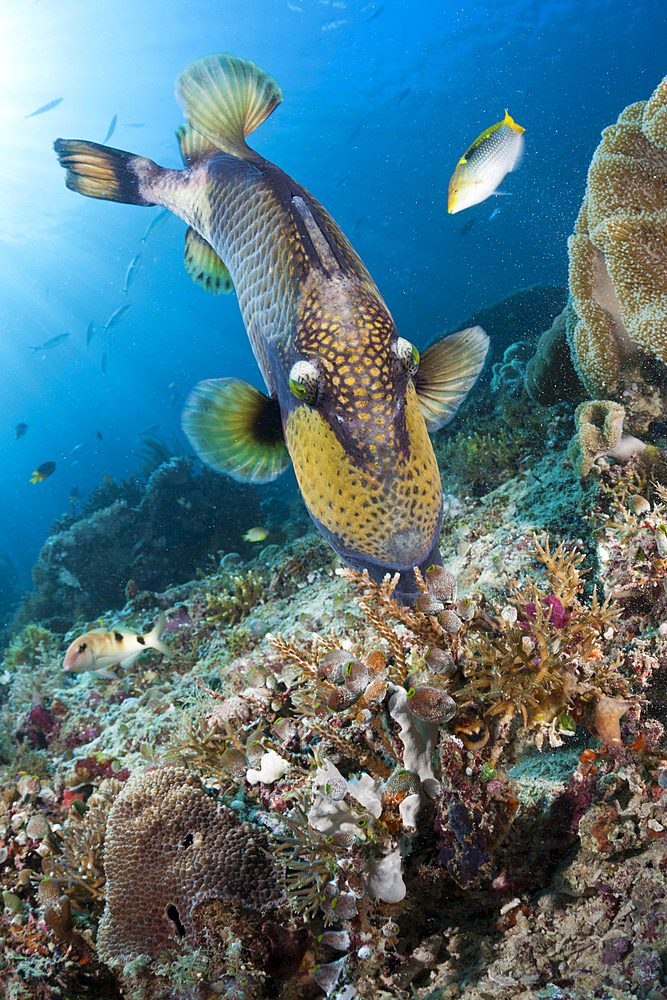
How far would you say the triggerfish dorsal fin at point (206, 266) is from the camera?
343 centimetres

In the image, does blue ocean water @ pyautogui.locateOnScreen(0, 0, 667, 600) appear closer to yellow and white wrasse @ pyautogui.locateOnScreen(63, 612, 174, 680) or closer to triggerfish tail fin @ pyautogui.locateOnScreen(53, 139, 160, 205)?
yellow and white wrasse @ pyautogui.locateOnScreen(63, 612, 174, 680)

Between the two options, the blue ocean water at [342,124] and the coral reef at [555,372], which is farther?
the blue ocean water at [342,124]

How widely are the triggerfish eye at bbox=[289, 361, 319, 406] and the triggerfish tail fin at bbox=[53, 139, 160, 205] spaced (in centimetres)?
250

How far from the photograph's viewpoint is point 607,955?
1437 mm

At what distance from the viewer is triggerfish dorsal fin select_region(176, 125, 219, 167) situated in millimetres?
2943

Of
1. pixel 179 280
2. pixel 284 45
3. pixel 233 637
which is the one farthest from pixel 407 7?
pixel 233 637

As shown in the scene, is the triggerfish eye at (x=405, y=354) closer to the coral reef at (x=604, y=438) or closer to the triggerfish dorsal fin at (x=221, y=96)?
the triggerfish dorsal fin at (x=221, y=96)

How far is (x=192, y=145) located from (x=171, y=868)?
166 inches

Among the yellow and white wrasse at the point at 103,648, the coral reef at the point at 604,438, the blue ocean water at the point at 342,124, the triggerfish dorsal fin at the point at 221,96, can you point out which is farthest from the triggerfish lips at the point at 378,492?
the blue ocean water at the point at 342,124

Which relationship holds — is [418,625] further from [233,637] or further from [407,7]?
[407,7]

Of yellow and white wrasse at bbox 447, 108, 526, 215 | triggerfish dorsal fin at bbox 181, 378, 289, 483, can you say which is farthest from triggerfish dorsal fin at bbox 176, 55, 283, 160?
yellow and white wrasse at bbox 447, 108, 526, 215

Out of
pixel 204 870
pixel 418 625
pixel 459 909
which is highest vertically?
pixel 418 625

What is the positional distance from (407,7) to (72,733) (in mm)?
54410

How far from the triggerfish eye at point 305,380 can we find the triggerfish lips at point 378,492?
108 mm
